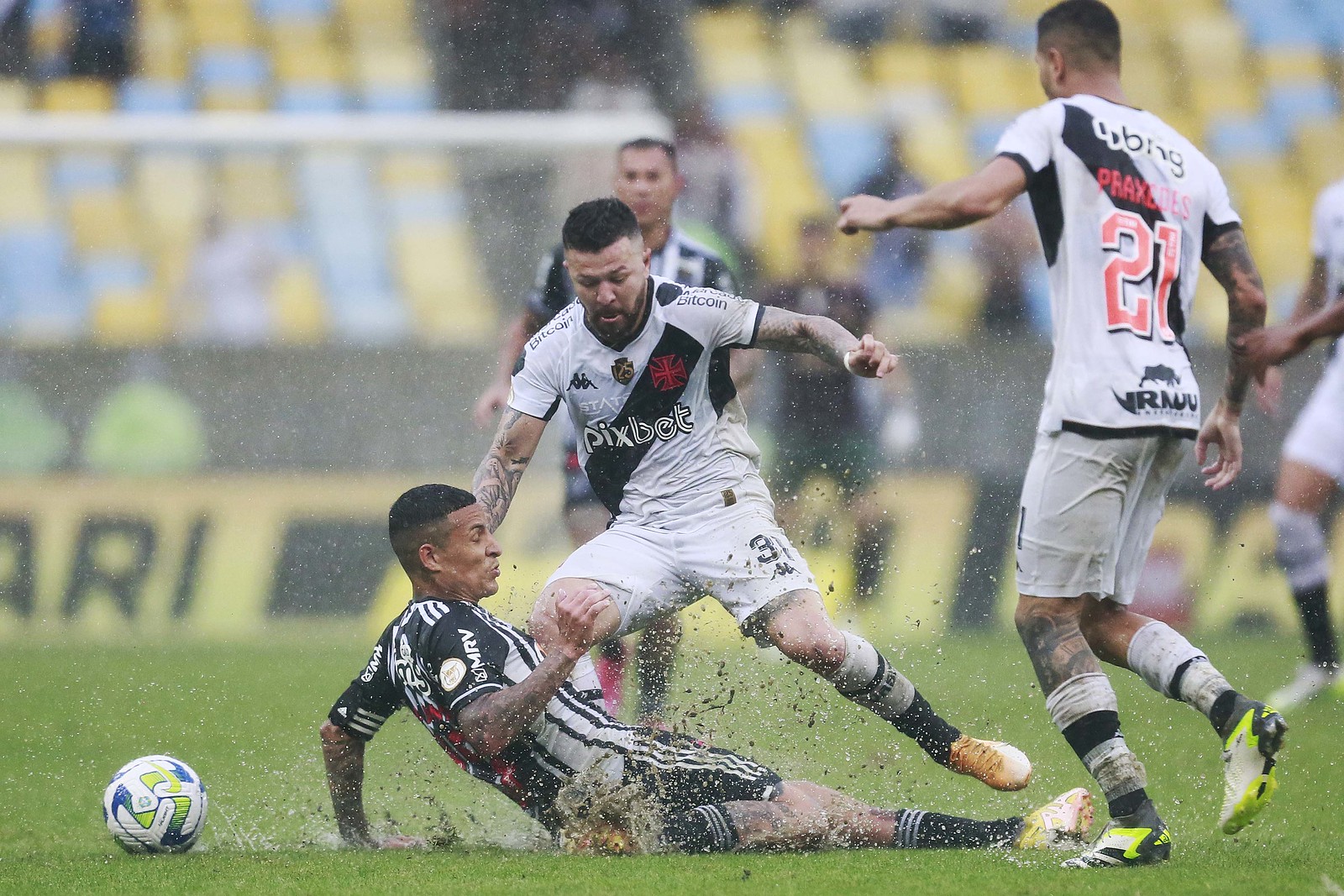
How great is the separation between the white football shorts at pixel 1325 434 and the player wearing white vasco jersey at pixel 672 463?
3981mm

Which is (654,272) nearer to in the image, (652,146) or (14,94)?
(652,146)

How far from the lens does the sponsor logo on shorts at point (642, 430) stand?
5.65 meters

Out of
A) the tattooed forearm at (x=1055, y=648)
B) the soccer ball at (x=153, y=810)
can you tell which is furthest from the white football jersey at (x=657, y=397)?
the soccer ball at (x=153, y=810)

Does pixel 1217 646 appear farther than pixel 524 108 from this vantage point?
No

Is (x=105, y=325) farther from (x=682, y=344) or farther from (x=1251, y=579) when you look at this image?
(x=1251, y=579)

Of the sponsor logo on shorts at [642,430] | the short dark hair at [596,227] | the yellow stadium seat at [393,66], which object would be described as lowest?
the sponsor logo on shorts at [642,430]

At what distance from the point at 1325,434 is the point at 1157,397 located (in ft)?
13.8

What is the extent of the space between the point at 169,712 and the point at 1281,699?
212 inches

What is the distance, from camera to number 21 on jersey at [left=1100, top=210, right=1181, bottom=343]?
482cm

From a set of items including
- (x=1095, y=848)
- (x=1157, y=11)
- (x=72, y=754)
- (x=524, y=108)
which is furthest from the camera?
(x=1157, y=11)

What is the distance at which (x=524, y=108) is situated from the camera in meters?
13.8

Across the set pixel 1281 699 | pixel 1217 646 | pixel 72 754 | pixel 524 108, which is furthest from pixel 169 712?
pixel 524 108

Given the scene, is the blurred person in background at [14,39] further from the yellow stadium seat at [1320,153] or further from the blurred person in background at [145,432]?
the yellow stadium seat at [1320,153]

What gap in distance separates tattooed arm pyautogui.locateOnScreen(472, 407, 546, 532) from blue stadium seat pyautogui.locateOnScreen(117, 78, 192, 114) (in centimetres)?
963
